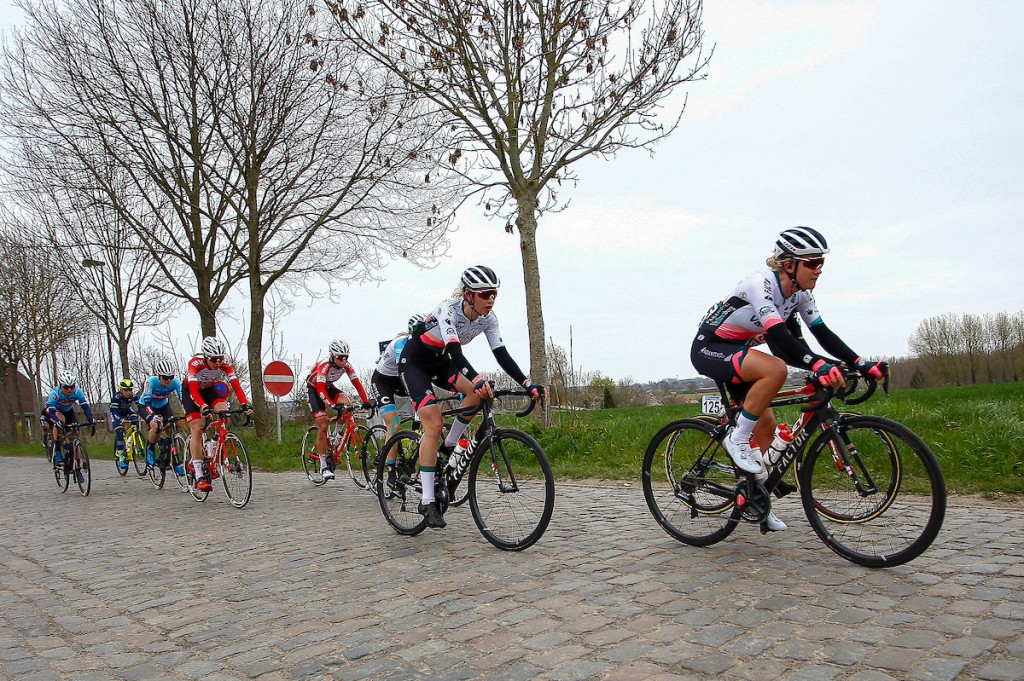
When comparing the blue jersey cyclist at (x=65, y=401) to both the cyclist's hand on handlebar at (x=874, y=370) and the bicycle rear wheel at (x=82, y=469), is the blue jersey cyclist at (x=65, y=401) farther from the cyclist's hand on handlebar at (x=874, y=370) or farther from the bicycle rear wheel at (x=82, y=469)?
the cyclist's hand on handlebar at (x=874, y=370)

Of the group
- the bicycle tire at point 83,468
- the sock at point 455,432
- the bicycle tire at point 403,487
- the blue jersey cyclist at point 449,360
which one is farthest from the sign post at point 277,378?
the sock at point 455,432

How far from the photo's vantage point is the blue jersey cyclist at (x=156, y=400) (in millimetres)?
12898

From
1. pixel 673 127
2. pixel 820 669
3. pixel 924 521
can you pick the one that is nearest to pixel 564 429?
pixel 673 127

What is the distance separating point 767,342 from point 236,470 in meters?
7.19

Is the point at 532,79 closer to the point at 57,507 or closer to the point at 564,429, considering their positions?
the point at 564,429

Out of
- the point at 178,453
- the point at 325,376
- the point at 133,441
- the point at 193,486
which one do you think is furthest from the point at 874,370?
the point at 133,441

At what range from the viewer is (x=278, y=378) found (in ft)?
54.1

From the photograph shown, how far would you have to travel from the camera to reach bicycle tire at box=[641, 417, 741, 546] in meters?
5.36

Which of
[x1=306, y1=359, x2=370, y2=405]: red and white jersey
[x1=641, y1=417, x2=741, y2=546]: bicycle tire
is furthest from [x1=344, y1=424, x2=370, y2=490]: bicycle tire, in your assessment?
[x1=641, y1=417, x2=741, y2=546]: bicycle tire

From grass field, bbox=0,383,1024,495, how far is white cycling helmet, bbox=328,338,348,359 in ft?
11.1

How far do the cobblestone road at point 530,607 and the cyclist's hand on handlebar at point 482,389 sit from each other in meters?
1.19

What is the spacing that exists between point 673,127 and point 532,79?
8.47 feet

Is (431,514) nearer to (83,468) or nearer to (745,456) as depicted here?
(745,456)

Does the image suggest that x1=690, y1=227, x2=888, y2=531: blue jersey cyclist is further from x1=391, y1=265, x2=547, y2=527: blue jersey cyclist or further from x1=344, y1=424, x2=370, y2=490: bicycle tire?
x1=344, y1=424, x2=370, y2=490: bicycle tire
